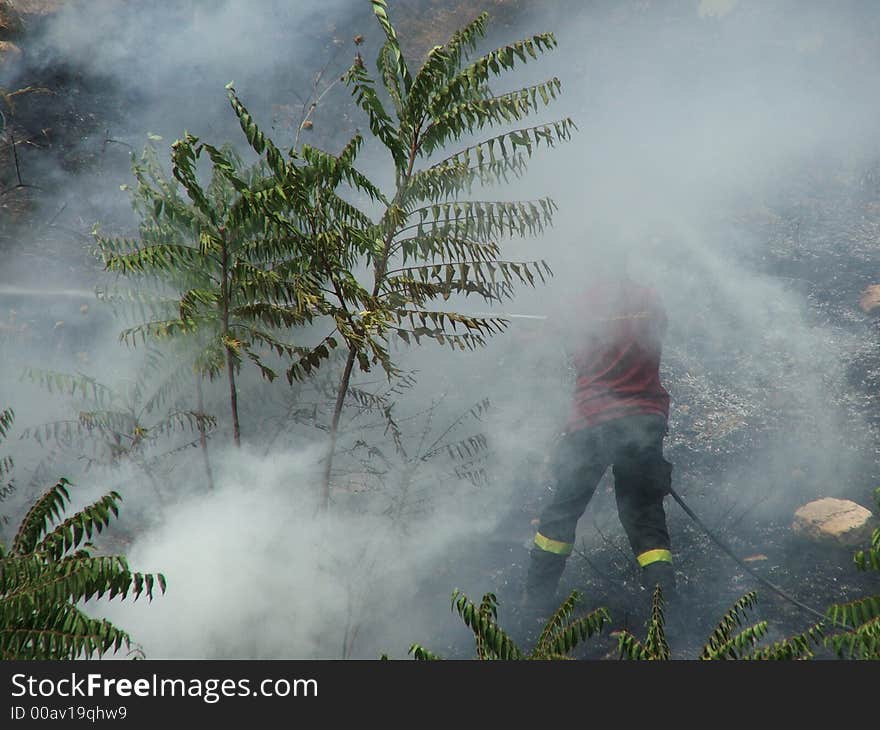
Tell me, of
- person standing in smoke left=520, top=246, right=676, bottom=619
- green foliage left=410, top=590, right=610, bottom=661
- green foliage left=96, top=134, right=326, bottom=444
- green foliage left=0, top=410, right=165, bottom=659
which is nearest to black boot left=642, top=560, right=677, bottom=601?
person standing in smoke left=520, top=246, right=676, bottom=619

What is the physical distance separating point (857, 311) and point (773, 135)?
433 centimetres

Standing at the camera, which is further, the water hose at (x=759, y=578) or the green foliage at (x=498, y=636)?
the water hose at (x=759, y=578)

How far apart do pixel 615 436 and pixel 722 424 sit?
2.64 m

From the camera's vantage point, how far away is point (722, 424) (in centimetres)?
836

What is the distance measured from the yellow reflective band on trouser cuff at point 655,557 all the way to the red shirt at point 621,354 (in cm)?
111

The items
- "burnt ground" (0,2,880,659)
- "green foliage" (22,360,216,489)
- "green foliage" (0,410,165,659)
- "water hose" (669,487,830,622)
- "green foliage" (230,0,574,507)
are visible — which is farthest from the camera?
"green foliage" (22,360,216,489)

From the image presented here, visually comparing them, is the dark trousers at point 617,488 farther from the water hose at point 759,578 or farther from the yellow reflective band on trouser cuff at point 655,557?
the water hose at point 759,578

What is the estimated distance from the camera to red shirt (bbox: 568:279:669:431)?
21.0 ft

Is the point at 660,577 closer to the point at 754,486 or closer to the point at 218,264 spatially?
the point at 754,486

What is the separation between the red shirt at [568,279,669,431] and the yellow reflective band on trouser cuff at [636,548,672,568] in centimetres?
111

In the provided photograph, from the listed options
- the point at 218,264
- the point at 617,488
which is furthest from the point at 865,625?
the point at 218,264

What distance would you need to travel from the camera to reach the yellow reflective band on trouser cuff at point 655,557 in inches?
233

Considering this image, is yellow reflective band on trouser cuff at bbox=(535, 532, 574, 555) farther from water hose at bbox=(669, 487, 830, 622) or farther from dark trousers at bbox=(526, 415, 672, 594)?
water hose at bbox=(669, 487, 830, 622)

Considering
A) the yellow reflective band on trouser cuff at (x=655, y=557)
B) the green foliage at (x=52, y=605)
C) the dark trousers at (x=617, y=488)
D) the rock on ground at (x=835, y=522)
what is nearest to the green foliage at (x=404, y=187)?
the dark trousers at (x=617, y=488)
